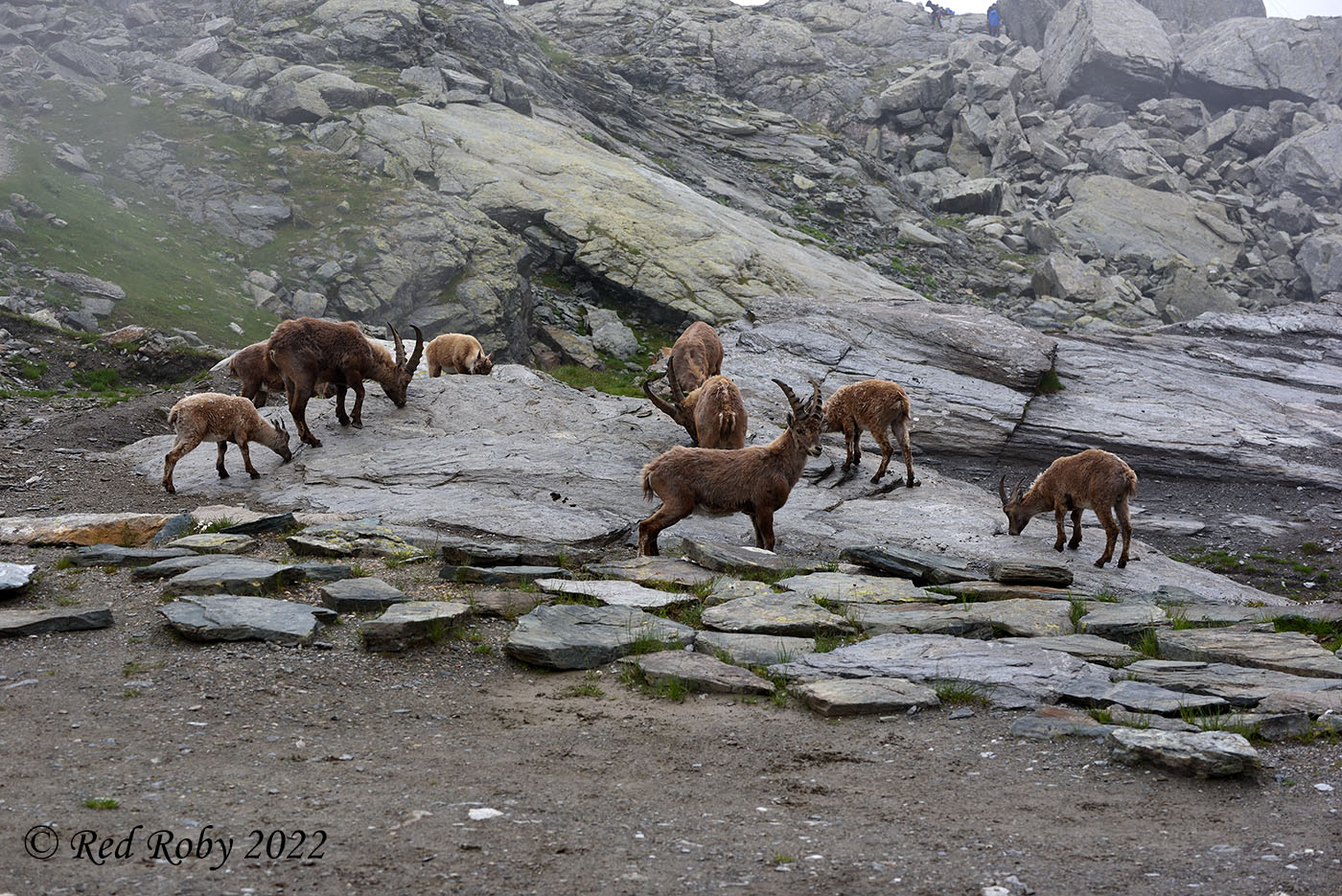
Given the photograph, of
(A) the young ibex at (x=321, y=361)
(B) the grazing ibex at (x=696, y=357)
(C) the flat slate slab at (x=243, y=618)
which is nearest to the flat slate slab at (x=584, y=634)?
(C) the flat slate slab at (x=243, y=618)

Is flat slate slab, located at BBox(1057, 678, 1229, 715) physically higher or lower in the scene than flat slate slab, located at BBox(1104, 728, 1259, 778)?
lower

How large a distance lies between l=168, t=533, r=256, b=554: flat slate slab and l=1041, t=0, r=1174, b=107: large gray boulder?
7508cm

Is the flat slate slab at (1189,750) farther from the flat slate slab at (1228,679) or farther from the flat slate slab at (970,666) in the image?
the flat slate slab at (1228,679)

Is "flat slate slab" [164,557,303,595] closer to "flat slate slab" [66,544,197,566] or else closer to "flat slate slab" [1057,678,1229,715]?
"flat slate slab" [66,544,197,566]

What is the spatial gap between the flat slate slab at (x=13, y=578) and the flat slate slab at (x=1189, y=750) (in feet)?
30.7

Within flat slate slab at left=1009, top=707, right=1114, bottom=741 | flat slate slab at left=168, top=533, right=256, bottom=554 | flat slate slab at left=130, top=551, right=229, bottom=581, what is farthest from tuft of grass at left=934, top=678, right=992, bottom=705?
flat slate slab at left=168, top=533, right=256, bottom=554

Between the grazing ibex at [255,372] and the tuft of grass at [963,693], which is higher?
the tuft of grass at [963,693]

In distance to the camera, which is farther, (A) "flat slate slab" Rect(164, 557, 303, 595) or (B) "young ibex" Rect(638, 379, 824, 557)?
(B) "young ibex" Rect(638, 379, 824, 557)

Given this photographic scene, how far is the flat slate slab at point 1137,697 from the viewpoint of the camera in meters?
7.24

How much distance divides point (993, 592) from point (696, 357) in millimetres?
10235

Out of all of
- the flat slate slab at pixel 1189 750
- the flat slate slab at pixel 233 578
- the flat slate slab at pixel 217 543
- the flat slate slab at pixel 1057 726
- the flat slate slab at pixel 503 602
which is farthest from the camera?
the flat slate slab at pixel 217 543

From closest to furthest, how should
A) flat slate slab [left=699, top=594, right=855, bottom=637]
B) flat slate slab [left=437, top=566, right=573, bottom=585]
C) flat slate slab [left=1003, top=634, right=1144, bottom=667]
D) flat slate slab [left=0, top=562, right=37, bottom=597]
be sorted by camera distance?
flat slate slab [left=1003, top=634, right=1144, bottom=667] < flat slate slab [left=0, top=562, right=37, bottom=597] < flat slate slab [left=699, top=594, right=855, bottom=637] < flat slate slab [left=437, top=566, right=573, bottom=585]

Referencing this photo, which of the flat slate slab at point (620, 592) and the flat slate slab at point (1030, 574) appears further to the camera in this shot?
the flat slate slab at point (1030, 574)

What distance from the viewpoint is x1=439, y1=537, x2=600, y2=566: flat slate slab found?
10.9 meters
